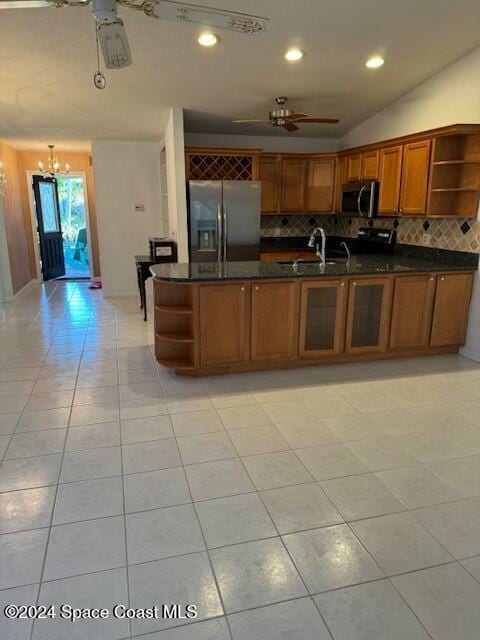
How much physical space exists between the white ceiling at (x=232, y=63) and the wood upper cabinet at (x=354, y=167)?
51 cm

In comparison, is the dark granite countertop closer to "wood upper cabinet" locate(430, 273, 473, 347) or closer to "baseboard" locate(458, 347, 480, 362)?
"wood upper cabinet" locate(430, 273, 473, 347)

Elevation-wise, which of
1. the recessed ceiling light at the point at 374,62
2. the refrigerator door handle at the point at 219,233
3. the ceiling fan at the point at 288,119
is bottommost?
the refrigerator door handle at the point at 219,233

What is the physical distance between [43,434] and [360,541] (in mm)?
1986

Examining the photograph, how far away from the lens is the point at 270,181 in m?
5.92

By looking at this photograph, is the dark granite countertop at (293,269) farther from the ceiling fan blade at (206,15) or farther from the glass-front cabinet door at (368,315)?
the ceiling fan blade at (206,15)

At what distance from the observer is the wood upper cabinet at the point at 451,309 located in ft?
13.5

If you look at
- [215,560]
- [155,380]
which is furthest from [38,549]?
[155,380]

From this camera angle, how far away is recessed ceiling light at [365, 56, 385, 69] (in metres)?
3.95

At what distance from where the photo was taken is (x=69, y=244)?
35.7 feet

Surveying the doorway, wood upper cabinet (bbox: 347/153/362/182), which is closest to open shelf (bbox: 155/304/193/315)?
wood upper cabinet (bbox: 347/153/362/182)

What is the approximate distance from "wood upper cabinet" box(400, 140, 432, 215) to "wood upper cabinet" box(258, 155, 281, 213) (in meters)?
1.86

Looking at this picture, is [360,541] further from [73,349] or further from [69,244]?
[69,244]

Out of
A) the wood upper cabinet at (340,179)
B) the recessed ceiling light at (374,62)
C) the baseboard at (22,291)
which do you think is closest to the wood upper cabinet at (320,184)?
the wood upper cabinet at (340,179)

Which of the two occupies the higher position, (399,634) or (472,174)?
(472,174)
